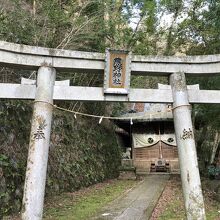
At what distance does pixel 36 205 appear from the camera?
6.04 meters

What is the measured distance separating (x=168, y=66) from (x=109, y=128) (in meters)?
13.0

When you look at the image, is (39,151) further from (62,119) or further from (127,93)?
(62,119)

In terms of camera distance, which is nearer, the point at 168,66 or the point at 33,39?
the point at 168,66

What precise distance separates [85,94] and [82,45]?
680cm

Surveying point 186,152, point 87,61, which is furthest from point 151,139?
point 87,61

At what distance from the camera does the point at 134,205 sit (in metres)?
10.5

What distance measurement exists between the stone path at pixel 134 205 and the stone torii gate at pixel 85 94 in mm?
2766

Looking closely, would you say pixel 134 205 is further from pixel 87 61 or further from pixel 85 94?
pixel 87 61

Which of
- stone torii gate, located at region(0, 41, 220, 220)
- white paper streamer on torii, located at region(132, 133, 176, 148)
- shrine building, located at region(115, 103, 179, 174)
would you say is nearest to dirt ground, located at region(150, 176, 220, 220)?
stone torii gate, located at region(0, 41, 220, 220)

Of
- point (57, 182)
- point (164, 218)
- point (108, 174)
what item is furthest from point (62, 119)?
point (164, 218)

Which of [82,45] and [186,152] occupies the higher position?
[82,45]

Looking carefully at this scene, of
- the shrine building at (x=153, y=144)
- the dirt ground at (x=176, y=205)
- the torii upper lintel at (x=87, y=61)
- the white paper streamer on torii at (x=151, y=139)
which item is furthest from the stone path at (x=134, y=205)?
the white paper streamer on torii at (x=151, y=139)

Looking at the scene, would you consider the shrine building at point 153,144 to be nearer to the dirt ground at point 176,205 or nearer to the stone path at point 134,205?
the dirt ground at point 176,205

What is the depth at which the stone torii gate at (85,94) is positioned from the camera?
6.21 metres
